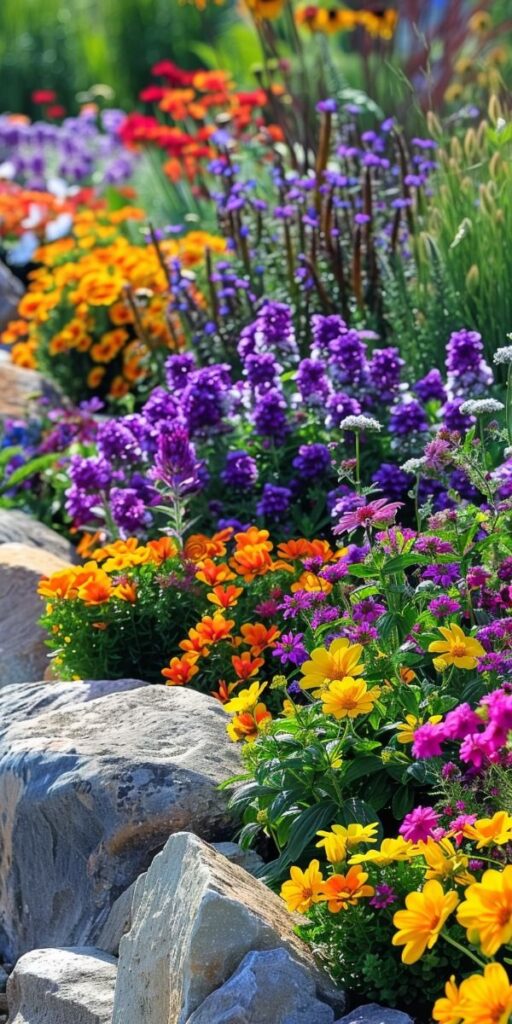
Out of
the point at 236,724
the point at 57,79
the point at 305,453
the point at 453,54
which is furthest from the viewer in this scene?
the point at 57,79

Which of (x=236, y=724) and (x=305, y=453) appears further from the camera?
(x=305, y=453)

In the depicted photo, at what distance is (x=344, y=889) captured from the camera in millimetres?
2277

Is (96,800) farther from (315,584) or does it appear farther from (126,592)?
(126,592)

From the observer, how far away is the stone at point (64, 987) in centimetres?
260

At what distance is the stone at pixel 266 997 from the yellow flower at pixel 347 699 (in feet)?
1.33

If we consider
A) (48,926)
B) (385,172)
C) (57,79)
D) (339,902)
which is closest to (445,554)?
(339,902)

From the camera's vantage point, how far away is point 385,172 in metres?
6.08

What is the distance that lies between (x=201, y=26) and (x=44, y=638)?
39.9ft

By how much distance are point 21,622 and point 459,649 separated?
193 cm

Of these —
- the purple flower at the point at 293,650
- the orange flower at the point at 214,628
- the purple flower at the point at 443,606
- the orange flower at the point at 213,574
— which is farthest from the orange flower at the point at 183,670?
the purple flower at the point at 443,606

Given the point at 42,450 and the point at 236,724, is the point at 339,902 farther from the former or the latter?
the point at 42,450

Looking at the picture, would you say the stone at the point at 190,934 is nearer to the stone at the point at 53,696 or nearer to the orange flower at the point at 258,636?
the orange flower at the point at 258,636

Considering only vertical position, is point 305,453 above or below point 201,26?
above

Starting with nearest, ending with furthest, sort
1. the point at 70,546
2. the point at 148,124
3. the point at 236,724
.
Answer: the point at 236,724 < the point at 70,546 < the point at 148,124
